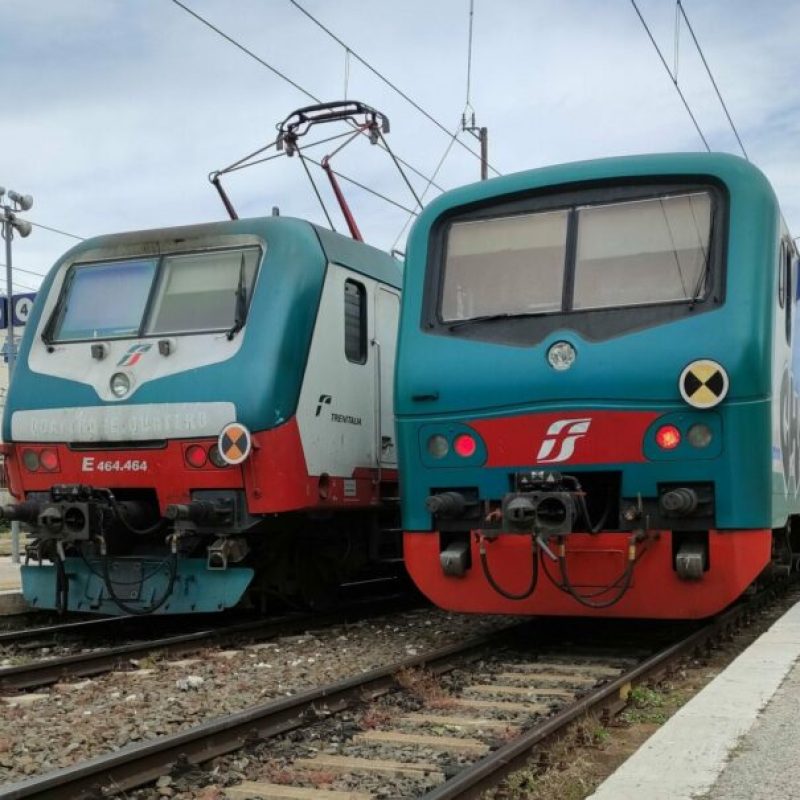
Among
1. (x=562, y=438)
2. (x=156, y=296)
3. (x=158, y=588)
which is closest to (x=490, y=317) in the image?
(x=562, y=438)

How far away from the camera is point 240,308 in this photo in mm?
8531

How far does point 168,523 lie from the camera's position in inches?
336

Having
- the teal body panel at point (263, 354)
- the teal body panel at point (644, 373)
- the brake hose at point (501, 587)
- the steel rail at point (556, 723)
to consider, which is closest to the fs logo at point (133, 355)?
the teal body panel at point (263, 354)

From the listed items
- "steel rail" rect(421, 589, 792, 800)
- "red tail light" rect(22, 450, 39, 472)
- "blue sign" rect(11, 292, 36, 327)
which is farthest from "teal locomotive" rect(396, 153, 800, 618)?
"blue sign" rect(11, 292, 36, 327)

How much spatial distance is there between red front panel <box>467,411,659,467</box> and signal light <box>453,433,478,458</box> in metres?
0.09

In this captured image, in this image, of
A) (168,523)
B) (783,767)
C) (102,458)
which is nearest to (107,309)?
(102,458)

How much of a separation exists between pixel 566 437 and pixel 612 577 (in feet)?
2.96

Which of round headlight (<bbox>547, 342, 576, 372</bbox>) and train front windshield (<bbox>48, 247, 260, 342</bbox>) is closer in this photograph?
round headlight (<bbox>547, 342, 576, 372</bbox>)

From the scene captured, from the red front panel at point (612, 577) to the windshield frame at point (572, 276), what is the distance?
4.35 ft

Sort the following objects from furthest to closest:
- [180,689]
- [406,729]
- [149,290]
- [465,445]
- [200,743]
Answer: [149,290]
[465,445]
[180,689]
[406,729]
[200,743]

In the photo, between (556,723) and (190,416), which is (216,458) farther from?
(556,723)

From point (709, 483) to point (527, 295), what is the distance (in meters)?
1.74

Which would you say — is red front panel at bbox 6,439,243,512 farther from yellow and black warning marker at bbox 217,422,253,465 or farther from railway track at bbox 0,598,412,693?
railway track at bbox 0,598,412,693

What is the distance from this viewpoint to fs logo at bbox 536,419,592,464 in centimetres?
693
